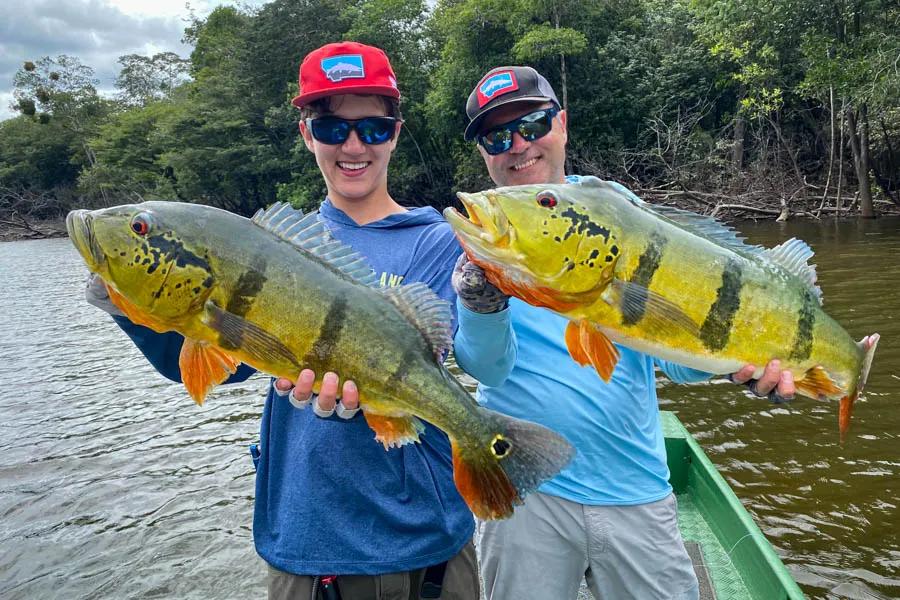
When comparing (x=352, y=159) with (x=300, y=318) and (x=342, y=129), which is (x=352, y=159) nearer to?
(x=342, y=129)

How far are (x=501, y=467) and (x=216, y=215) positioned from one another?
53.3 inches

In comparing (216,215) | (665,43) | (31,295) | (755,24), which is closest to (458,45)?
(665,43)

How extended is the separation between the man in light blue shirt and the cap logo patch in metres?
1.12

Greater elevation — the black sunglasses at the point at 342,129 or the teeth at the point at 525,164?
the black sunglasses at the point at 342,129

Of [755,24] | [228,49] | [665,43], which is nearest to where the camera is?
[755,24]

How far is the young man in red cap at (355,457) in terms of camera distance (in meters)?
2.24

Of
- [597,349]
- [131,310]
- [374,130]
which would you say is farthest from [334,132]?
[597,349]

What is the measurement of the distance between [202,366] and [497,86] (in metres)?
1.98

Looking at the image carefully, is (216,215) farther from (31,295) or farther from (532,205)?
(31,295)

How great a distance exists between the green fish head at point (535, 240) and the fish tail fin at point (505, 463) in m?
0.55

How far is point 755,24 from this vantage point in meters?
19.5

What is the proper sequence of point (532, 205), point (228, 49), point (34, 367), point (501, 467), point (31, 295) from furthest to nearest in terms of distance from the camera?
point (228, 49) → point (31, 295) → point (34, 367) → point (501, 467) → point (532, 205)

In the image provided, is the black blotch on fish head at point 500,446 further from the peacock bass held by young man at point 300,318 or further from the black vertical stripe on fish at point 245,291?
the black vertical stripe on fish at point 245,291

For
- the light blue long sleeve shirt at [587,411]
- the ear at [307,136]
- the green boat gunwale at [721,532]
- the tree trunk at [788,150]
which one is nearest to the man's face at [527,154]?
the light blue long sleeve shirt at [587,411]
